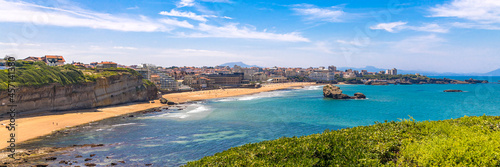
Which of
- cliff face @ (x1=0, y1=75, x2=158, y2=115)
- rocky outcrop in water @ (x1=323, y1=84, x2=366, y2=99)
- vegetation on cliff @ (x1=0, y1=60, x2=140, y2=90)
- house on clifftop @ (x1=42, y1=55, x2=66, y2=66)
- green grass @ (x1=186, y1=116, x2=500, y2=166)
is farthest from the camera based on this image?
house on clifftop @ (x1=42, y1=55, x2=66, y2=66)

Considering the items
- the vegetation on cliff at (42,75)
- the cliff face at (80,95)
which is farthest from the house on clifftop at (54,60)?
the vegetation on cliff at (42,75)

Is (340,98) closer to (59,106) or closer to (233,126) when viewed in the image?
(233,126)

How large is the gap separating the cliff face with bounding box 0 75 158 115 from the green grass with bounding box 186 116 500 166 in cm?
4719

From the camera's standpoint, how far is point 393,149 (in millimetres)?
11969

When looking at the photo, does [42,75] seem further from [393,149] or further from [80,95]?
[393,149]

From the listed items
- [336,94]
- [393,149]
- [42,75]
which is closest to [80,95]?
[42,75]

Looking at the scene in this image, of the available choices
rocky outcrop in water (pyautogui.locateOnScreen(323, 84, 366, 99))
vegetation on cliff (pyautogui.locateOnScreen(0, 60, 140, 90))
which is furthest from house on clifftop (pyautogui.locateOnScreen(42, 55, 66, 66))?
rocky outcrop in water (pyautogui.locateOnScreen(323, 84, 366, 99))

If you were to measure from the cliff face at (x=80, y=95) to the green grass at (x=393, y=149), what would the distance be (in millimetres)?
47192

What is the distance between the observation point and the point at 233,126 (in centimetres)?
4091

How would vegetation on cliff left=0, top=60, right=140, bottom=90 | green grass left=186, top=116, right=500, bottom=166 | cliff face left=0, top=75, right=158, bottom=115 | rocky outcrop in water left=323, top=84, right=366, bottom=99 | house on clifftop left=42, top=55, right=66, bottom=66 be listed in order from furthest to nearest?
house on clifftop left=42, top=55, right=66, bottom=66, rocky outcrop in water left=323, top=84, right=366, bottom=99, vegetation on cliff left=0, top=60, right=140, bottom=90, cliff face left=0, top=75, right=158, bottom=115, green grass left=186, top=116, right=500, bottom=166

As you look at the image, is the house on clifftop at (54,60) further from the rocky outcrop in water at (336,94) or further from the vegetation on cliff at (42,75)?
the rocky outcrop in water at (336,94)

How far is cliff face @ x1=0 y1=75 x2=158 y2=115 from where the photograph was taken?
44.6 metres

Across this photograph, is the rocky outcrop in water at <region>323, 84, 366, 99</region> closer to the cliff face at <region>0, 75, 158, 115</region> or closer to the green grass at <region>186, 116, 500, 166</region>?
the cliff face at <region>0, 75, 158, 115</region>

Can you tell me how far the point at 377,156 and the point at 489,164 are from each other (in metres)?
3.59
